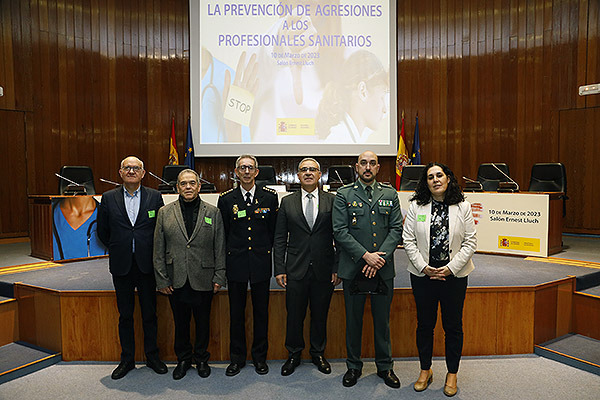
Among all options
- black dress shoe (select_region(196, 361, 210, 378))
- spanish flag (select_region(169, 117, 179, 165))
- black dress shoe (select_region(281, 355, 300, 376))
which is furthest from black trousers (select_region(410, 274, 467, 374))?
spanish flag (select_region(169, 117, 179, 165))

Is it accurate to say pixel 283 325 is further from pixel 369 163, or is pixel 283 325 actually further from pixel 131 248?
pixel 369 163

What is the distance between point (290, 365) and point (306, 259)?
0.76 m

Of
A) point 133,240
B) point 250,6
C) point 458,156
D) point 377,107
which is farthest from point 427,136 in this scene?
point 133,240

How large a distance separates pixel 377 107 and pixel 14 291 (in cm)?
599

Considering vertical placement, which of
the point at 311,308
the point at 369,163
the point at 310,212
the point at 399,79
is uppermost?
the point at 399,79

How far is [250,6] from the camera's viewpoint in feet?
23.3

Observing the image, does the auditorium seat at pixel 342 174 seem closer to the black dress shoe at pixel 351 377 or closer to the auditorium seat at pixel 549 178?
the auditorium seat at pixel 549 178

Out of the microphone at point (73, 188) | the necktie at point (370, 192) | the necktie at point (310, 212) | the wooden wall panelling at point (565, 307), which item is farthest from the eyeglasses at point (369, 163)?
the microphone at point (73, 188)

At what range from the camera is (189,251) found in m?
2.66

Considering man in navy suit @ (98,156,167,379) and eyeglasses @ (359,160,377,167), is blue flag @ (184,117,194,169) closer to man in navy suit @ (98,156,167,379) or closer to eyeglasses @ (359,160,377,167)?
man in navy suit @ (98,156,167,379)

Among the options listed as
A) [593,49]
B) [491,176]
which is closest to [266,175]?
[491,176]

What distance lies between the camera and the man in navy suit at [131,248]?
2.68m

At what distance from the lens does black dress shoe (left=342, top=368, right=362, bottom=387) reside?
8.55 feet

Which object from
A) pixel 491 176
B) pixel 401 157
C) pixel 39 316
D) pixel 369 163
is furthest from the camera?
pixel 401 157
